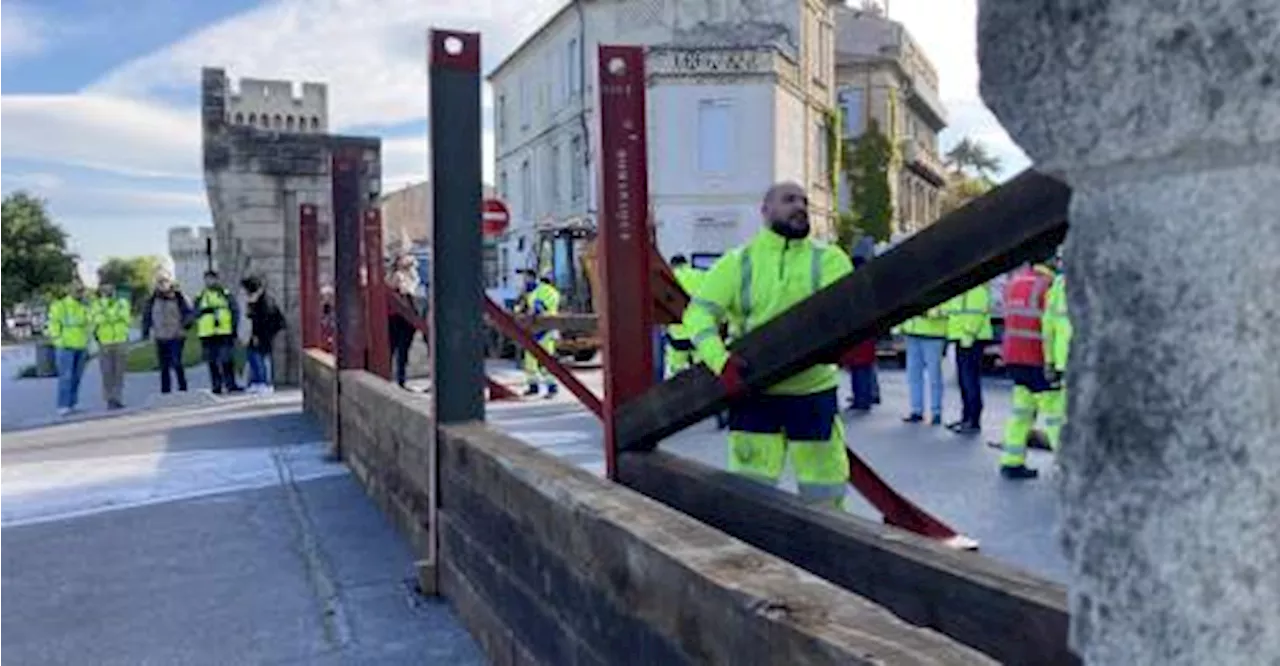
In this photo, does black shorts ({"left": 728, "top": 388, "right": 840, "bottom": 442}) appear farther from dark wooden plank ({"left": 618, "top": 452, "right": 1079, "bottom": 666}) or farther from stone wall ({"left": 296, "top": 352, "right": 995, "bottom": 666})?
stone wall ({"left": 296, "top": 352, "right": 995, "bottom": 666})

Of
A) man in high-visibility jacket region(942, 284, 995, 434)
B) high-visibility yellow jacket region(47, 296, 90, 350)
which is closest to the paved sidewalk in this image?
high-visibility yellow jacket region(47, 296, 90, 350)

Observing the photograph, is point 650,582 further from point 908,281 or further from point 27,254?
point 27,254

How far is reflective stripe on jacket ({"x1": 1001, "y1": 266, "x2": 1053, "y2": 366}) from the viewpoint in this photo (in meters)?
8.95

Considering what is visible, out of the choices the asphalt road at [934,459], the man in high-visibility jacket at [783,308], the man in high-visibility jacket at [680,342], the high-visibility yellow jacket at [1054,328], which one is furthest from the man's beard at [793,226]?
the man in high-visibility jacket at [680,342]

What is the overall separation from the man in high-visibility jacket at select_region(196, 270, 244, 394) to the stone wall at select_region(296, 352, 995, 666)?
11888 mm

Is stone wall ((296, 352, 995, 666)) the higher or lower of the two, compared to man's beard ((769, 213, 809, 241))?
lower

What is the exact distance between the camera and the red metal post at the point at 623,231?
4945 millimetres

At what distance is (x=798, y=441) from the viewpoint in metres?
5.24

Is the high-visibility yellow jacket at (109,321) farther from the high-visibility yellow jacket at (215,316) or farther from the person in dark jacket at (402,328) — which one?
the person in dark jacket at (402,328)

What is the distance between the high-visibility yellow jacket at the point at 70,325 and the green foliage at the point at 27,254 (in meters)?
47.3

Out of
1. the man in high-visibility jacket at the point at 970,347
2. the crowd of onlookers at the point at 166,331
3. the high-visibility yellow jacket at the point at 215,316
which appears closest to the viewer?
the man in high-visibility jacket at the point at 970,347

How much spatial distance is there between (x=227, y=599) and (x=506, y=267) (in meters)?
45.0

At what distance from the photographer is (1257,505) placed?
1066mm

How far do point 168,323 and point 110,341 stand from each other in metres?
0.95
